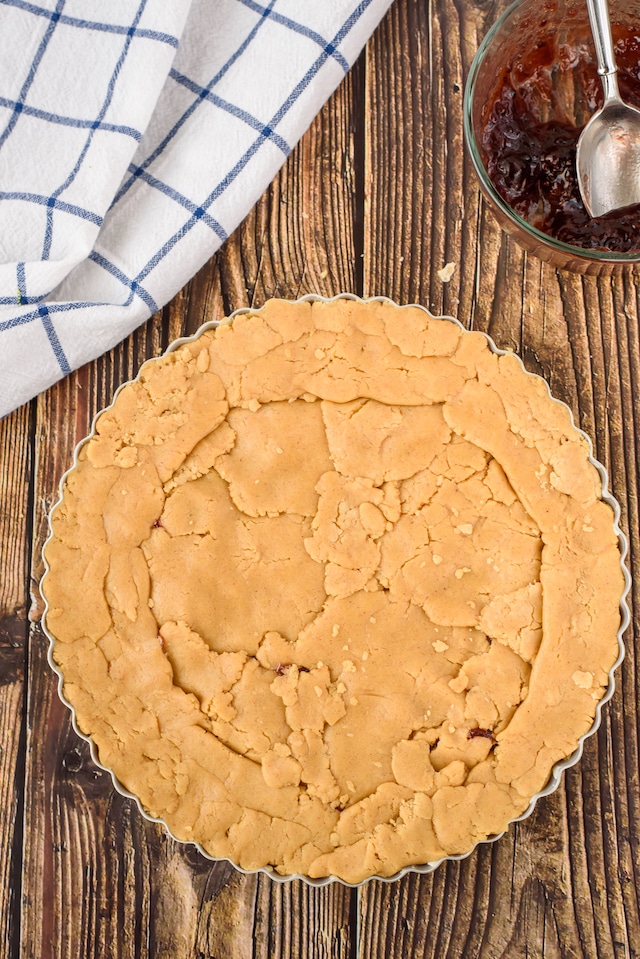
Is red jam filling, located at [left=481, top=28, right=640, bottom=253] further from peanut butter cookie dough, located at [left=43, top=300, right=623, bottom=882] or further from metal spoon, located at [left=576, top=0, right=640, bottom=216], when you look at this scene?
peanut butter cookie dough, located at [left=43, top=300, right=623, bottom=882]

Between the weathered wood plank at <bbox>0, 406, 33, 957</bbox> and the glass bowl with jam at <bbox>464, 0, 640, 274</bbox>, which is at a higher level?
the glass bowl with jam at <bbox>464, 0, 640, 274</bbox>

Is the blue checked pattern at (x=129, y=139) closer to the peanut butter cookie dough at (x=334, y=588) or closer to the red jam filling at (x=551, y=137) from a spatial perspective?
the peanut butter cookie dough at (x=334, y=588)

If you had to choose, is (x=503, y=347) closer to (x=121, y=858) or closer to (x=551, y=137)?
(x=551, y=137)

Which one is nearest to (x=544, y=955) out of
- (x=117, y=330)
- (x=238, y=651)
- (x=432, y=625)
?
(x=432, y=625)

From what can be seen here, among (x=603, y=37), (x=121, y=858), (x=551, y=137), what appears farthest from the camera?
(x=121, y=858)

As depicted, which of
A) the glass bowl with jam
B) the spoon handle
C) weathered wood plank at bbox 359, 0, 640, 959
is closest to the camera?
the spoon handle

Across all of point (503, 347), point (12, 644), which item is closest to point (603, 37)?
point (503, 347)

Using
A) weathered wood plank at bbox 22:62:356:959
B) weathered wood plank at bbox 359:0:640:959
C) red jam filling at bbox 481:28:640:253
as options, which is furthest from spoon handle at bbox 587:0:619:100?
weathered wood plank at bbox 22:62:356:959
